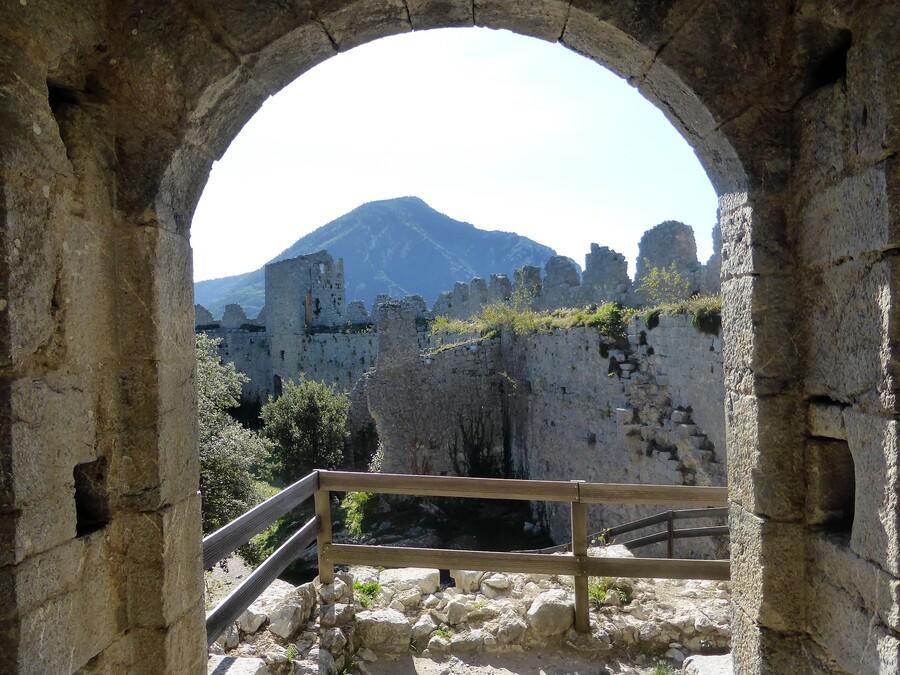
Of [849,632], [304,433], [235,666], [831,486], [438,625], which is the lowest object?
[304,433]

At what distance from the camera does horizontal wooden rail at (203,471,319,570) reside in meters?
3.06

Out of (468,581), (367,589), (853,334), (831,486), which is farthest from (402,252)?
(853,334)

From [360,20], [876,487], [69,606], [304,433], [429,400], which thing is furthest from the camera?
[304,433]

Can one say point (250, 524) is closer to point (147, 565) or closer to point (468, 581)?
point (147, 565)

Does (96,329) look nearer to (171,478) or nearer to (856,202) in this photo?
(171,478)

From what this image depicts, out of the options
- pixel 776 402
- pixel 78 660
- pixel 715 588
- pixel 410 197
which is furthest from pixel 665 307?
pixel 410 197

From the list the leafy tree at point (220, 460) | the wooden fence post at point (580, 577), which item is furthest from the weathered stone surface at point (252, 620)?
the leafy tree at point (220, 460)

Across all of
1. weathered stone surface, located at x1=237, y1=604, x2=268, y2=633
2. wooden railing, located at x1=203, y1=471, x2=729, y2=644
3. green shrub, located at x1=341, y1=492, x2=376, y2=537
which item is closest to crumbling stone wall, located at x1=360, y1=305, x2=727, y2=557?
green shrub, located at x1=341, y1=492, x2=376, y2=537

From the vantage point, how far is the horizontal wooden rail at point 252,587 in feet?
10.1

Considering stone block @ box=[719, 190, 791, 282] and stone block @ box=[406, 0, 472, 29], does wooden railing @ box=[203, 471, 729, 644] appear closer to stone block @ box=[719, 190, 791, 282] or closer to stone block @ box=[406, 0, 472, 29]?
stone block @ box=[719, 190, 791, 282]

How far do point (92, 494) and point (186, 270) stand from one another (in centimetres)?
100

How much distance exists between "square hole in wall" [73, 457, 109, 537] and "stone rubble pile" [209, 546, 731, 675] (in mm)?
1528

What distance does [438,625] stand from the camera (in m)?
4.36

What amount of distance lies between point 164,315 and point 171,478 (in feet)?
2.20
